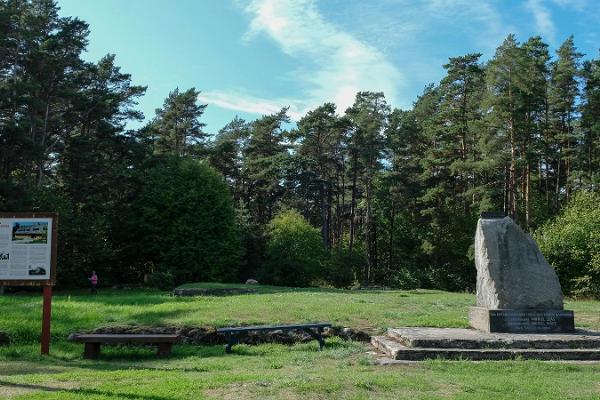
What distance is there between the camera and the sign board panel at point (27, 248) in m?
10.7

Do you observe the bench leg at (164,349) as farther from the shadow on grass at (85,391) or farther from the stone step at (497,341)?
the stone step at (497,341)

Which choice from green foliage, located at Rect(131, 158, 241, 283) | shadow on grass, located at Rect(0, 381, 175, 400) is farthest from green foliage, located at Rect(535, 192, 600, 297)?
shadow on grass, located at Rect(0, 381, 175, 400)

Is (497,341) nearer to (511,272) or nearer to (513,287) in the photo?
(513,287)

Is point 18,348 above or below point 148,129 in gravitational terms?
below

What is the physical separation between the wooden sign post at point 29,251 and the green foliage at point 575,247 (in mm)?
26799

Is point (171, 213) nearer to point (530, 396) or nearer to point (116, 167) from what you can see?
point (116, 167)

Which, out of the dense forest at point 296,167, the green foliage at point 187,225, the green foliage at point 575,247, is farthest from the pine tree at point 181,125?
the green foliage at point 575,247

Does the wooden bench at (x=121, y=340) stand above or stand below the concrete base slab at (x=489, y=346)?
below

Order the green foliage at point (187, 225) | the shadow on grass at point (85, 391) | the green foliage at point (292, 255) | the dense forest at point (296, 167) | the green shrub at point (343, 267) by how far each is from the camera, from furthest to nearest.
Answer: the green shrub at point (343, 267), the green foliage at point (292, 255), the green foliage at point (187, 225), the dense forest at point (296, 167), the shadow on grass at point (85, 391)

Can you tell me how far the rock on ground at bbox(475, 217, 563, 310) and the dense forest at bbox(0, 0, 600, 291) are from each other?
1917 cm

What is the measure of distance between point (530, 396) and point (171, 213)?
110 ft

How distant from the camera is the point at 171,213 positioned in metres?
37.8

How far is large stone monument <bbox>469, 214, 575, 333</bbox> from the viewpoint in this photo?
37.0ft

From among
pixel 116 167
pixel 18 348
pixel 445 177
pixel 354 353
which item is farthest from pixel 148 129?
pixel 354 353
